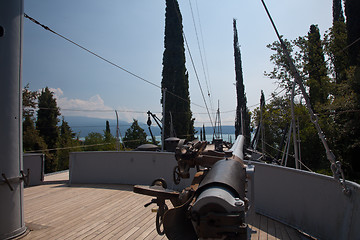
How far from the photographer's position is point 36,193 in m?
6.78

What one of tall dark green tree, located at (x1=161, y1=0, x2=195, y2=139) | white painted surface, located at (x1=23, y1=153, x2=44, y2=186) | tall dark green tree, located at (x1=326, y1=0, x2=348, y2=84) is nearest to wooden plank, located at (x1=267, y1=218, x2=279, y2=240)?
white painted surface, located at (x1=23, y1=153, x2=44, y2=186)

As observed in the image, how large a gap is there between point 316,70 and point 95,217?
21708 mm

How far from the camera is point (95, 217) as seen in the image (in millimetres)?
4789

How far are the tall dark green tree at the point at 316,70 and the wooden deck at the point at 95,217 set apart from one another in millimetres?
18215

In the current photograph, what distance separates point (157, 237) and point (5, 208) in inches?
83.8

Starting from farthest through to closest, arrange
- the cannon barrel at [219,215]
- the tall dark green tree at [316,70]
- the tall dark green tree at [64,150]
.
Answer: the tall dark green tree at [64,150]
the tall dark green tree at [316,70]
the cannon barrel at [219,215]

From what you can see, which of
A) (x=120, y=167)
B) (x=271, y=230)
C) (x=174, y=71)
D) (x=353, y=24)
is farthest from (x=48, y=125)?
(x=271, y=230)

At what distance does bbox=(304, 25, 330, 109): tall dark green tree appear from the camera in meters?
21.2

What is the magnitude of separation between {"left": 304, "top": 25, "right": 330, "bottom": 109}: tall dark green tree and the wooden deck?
18.2 metres

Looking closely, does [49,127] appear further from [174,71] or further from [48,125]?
[174,71]

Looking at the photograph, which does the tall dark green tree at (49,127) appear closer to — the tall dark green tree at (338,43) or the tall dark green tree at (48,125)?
the tall dark green tree at (48,125)

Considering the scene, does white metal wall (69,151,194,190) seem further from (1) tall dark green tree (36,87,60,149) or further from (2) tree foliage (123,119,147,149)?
(2) tree foliage (123,119,147,149)

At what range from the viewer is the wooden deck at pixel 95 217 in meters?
3.97

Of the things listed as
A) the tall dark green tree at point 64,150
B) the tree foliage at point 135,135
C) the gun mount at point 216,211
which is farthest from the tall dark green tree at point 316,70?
the tree foliage at point 135,135
